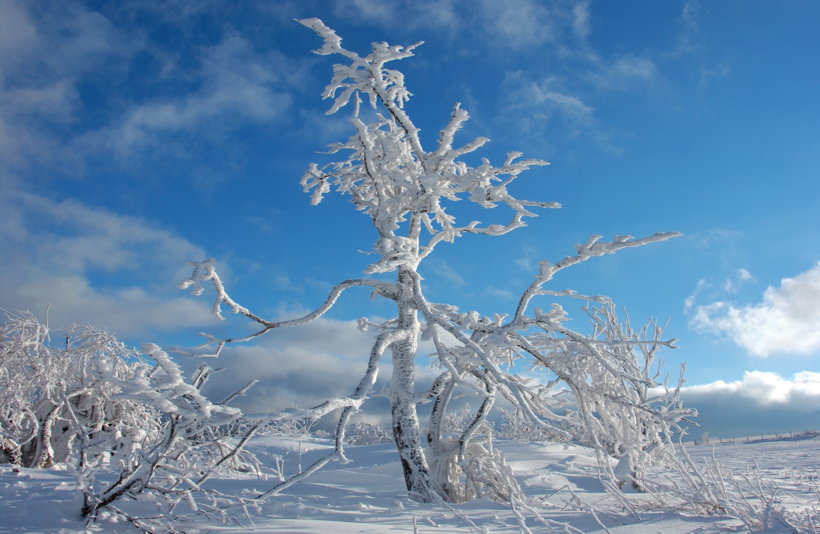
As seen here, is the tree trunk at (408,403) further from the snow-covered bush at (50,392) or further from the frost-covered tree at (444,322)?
the snow-covered bush at (50,392)

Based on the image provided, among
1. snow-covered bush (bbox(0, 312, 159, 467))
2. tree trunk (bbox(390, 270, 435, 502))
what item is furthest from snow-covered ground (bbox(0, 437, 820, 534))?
snow-covered bush (bbox(0, 312, 159, 467))

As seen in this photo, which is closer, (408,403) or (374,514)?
(374,514)

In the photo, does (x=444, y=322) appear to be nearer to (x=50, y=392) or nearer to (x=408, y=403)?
(x=408, y=403)

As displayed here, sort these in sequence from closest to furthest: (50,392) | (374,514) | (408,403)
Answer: (374,514)
(408,403)
(50,392)

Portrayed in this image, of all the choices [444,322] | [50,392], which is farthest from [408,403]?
[50,392]

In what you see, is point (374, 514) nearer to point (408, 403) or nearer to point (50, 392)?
point (408, 403)

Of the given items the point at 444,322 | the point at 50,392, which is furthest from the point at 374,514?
the point at 50,392

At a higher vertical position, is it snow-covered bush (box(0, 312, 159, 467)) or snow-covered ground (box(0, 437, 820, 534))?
snow-covered bush (box(0, 312, 159, 467))

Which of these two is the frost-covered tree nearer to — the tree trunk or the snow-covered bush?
the tree trunk

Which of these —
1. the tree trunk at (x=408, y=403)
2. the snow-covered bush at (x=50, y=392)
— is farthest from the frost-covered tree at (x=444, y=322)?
the snow-covered bush at (x=50, y=392)

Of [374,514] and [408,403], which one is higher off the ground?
[408,403]

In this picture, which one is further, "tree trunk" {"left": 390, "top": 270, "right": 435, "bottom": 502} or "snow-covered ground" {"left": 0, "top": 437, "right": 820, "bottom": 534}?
"tree trunk" {"left": 390, "top": 270, "right": 435, "bottom": 502}

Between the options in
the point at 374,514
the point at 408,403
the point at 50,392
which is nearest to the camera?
the point at 374,514

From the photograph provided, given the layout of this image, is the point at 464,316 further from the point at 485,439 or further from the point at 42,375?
the point at 42,375
